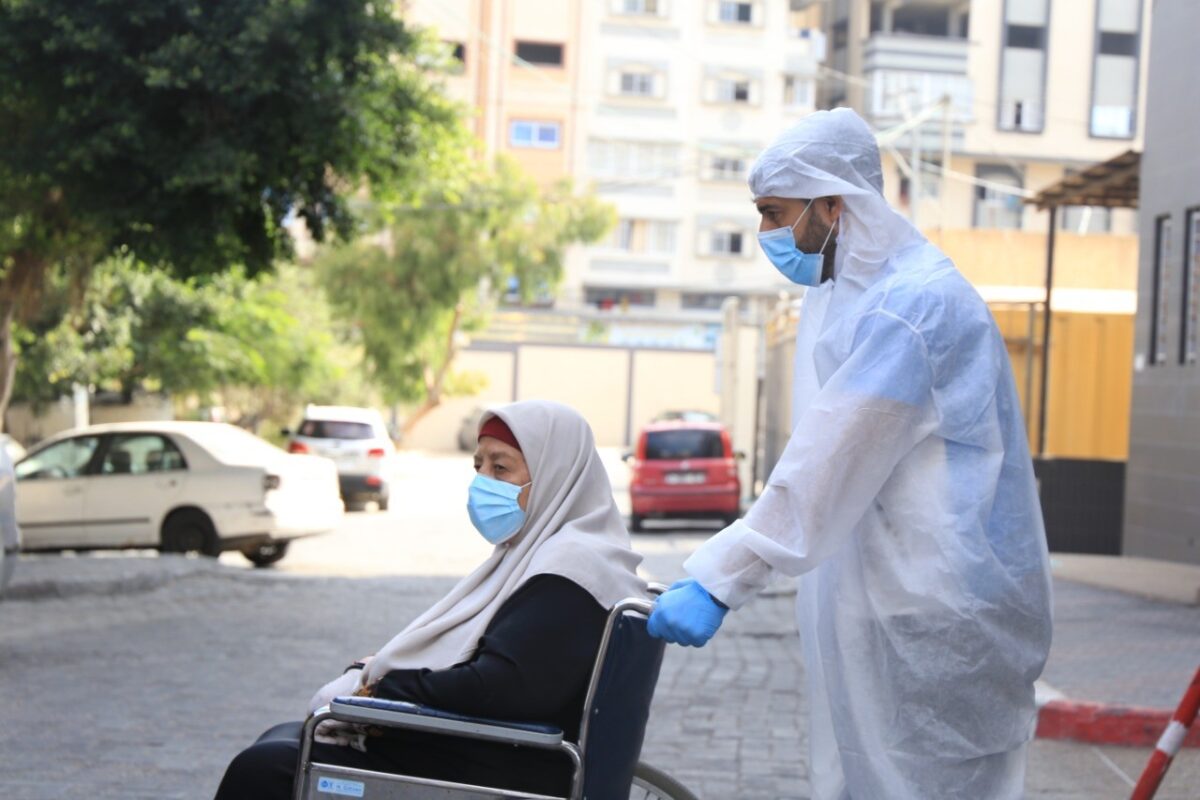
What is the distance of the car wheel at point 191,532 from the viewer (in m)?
16.0

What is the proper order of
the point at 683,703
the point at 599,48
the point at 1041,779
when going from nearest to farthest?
the point at 1041,779
the point at 683,703
the point at 599,48

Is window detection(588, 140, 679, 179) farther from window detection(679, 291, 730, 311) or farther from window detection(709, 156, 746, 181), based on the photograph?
window detection(679, 291, 730, 311)

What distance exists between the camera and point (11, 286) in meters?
15.4

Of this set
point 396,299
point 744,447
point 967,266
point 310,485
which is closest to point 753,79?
point 396,299

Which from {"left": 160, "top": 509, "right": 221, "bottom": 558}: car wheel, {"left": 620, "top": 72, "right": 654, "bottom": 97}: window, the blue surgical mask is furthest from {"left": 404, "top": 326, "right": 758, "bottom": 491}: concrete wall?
the blue surgical mask

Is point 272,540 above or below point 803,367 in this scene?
below

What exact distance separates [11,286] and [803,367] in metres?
13.3

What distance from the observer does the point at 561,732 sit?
3381 millimetres

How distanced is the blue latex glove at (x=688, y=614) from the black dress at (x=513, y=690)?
376 mm

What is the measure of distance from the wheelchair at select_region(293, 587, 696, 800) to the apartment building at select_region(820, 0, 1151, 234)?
41085 millimetres

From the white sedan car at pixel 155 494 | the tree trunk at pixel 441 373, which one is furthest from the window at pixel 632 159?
the white sedan car at pixel 155 494

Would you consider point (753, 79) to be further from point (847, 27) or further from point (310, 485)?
point (310, 485)

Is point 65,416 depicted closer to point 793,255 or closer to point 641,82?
point 641,82

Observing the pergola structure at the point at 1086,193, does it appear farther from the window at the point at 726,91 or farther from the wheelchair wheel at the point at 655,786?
the window at the point at 726,91
